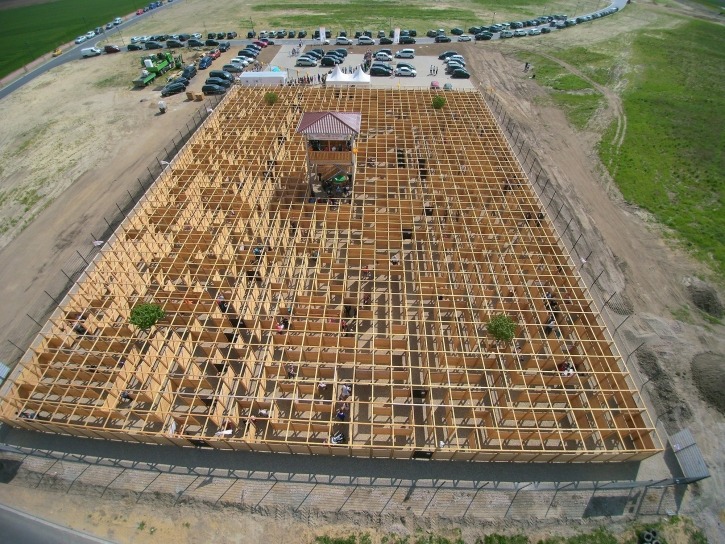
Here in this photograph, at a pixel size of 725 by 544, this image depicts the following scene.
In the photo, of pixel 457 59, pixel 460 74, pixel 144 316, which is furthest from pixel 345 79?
pixel 144 316

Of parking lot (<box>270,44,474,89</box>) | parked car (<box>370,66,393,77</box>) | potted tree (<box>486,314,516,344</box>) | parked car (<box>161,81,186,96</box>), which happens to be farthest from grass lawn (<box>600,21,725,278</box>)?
parked car (<box>161,81,186,96</box>)

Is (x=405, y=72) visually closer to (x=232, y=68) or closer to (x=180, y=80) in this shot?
(x=232, y=68)

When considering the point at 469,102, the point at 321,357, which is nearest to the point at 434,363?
the point at 321,357

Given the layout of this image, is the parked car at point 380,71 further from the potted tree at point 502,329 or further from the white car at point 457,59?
the potted tree at point 502,329

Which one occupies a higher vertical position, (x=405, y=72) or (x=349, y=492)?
(x=405, y=72)

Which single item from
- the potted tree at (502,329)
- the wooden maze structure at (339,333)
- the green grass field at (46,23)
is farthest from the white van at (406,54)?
the green grass field at (46,23)
